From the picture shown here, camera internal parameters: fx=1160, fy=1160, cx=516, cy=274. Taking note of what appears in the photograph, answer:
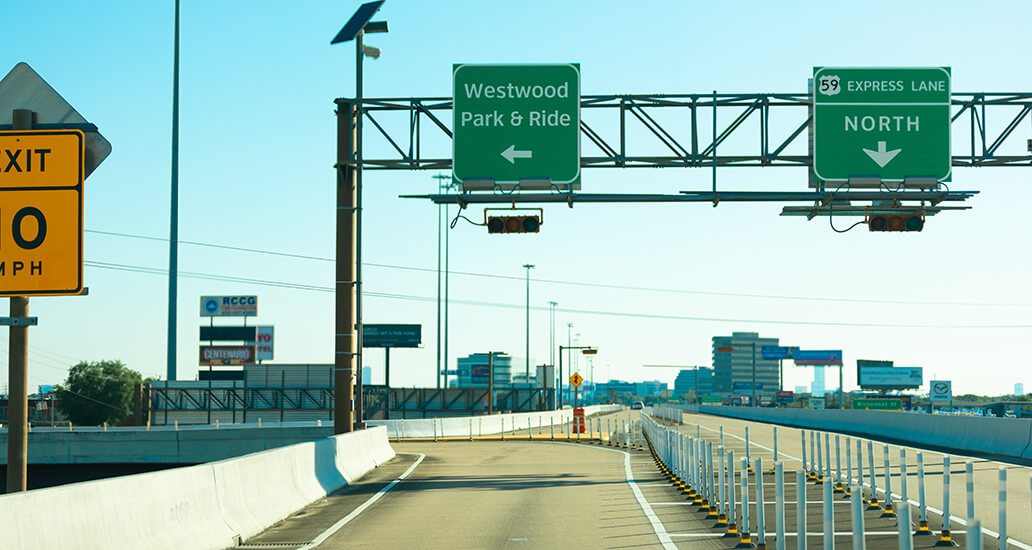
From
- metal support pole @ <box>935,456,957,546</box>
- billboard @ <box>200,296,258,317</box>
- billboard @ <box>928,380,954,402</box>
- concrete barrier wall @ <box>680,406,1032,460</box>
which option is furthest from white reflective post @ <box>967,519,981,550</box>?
billboard @ <box>200,296,258,317</box>

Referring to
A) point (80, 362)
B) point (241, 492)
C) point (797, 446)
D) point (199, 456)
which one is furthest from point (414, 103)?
point (80, 362)

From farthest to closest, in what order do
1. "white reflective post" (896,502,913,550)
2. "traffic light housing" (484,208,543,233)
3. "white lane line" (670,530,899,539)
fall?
"traffic light housing" (484,208,543,233)
"white lane line" (670,530,899,539)
"white reflective post" (896,502,913,550)

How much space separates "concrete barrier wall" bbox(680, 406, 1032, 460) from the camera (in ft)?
106

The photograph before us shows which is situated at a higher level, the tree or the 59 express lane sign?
the 59 express lane sign

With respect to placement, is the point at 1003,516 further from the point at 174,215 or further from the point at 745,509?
the point at 174,215

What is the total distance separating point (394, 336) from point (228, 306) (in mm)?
18308

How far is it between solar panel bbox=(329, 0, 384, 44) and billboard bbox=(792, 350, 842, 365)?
158 meters

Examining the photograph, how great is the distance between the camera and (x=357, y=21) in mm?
30406

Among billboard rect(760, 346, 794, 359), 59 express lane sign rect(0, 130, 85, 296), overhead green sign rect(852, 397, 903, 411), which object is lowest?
overhead green sign rect(852, 397, 903, 411)

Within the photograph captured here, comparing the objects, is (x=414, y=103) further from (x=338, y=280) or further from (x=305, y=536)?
(x=305, y=536)

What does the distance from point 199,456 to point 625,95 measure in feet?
93.7

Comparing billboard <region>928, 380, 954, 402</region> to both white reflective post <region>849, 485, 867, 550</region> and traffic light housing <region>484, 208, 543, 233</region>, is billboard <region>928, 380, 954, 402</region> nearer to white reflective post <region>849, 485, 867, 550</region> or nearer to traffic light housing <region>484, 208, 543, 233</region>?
traffic light housing <region>484, 208, 543, 233</region>

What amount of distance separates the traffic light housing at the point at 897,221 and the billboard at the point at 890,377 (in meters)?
130

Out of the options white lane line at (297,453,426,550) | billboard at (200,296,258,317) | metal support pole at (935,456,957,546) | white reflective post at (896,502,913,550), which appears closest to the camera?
white reflective post at (896,502,913,550)
